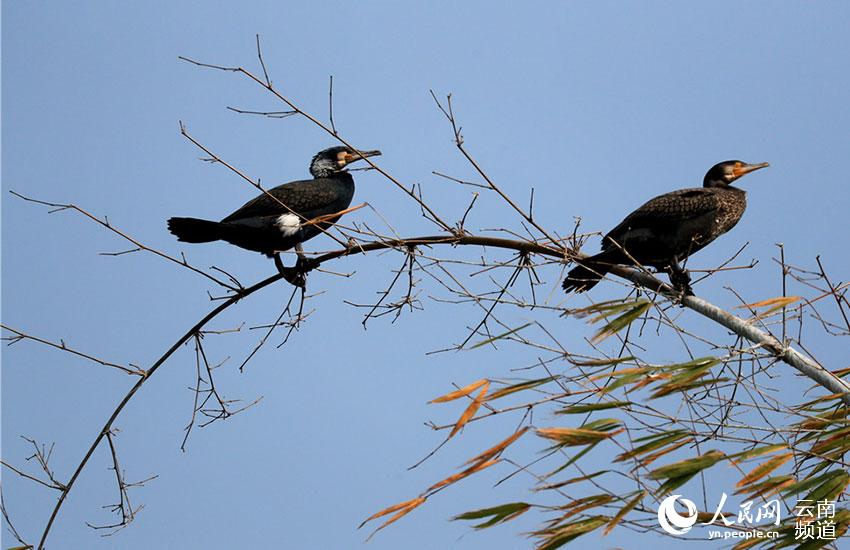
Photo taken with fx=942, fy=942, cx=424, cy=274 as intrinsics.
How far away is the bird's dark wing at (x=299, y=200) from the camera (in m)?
5.09

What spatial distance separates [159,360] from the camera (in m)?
3.91

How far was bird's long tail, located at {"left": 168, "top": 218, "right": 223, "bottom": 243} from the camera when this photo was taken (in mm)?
4730

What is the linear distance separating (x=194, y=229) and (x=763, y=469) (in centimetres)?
298

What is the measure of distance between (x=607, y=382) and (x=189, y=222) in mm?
2394

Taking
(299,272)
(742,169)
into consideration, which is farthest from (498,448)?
(742,169)

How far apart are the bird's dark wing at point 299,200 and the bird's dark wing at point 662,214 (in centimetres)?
172

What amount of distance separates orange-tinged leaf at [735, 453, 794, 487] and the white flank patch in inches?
110

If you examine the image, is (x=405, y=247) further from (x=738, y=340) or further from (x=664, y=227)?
(x=664, y=227)

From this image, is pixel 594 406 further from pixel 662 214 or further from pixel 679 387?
pixel 662 214

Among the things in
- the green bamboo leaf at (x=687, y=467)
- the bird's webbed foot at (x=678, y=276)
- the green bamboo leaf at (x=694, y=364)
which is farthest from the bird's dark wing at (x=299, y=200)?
the green bamboo leaf at (x=687, y=467)

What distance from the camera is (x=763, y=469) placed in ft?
10.3

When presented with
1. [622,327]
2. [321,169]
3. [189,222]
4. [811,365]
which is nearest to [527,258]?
[622,327]

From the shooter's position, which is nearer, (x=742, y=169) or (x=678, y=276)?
(x=678, y=276)

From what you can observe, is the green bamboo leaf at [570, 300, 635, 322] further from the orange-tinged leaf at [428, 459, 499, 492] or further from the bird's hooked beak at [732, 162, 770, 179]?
the bird's hooked beak at [732, 162, 770, 179]
